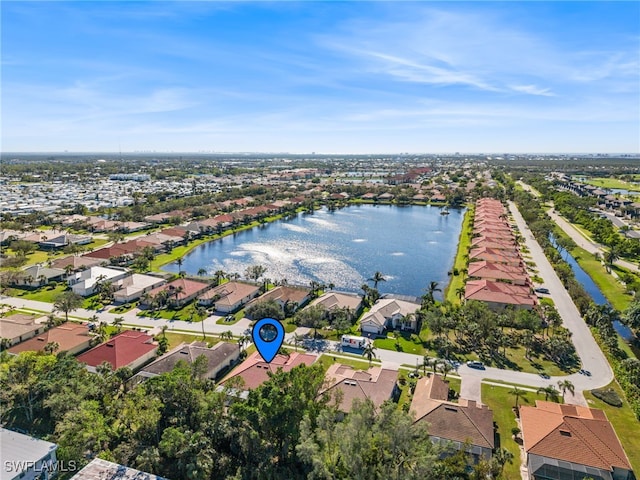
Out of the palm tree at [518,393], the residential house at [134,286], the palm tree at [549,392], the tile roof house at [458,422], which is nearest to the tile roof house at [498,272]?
the palm tree at [549,392]

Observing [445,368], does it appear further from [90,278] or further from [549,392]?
[90,278]

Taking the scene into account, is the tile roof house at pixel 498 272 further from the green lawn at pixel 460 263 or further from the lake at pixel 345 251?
the lake at pixel 345 251

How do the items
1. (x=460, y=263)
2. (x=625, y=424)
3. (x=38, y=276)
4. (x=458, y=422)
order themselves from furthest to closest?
(x=460, y=263) → (x=38, y=276) → (x=625, y=424) → (x=458, y=422)

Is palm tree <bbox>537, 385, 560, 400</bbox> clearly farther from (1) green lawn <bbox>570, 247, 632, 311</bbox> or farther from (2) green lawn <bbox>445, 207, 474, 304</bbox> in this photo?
(1) green lawn <bbox>570, 247, 632, 311</bbox>

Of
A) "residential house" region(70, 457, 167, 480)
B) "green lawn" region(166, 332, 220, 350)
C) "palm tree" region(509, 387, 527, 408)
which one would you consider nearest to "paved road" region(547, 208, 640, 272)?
"palm tree" region(509, 387, 527, 408)

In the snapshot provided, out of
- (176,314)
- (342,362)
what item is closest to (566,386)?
(342,362)
